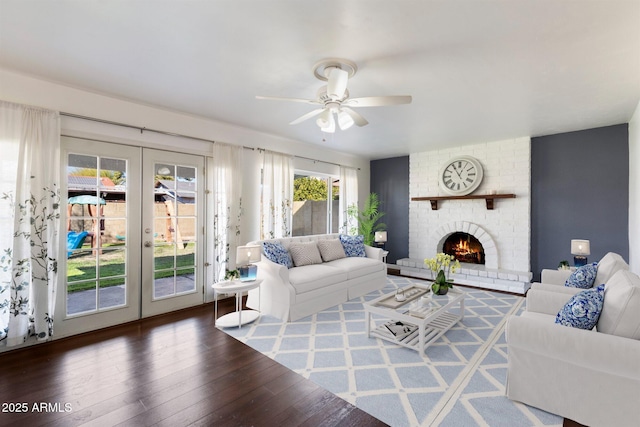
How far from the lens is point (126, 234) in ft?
11.6

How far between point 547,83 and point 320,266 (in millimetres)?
3308

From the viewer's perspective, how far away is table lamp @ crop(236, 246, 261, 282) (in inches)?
140

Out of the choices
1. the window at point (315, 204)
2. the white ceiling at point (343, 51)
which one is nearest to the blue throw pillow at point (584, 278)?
the white ceiling at point (343, 51)

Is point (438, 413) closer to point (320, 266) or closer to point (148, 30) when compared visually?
point (320, 266)

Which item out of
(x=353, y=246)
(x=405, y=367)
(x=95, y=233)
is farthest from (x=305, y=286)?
(x=95, y=233)

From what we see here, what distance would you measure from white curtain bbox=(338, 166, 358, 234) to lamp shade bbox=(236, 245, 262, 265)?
3130mm

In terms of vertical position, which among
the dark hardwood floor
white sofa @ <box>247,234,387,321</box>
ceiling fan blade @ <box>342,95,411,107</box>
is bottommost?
the dark hardwood floor

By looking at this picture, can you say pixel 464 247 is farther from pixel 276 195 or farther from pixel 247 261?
pixel 247 261

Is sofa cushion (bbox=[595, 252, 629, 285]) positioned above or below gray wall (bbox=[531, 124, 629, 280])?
below

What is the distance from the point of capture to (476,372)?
2424mm

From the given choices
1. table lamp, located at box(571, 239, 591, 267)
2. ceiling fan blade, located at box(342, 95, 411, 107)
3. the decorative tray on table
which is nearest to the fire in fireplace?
table lamp, located at box(571, 239, 591, 267)

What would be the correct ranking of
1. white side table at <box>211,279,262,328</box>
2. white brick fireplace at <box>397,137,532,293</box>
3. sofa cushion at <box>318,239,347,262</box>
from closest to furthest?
white side table at <box>211,279,262,328</box>, sofa cushion at <box>318,239,347,262</box>, white brick fireplace at <box>397,137,532,293</box>

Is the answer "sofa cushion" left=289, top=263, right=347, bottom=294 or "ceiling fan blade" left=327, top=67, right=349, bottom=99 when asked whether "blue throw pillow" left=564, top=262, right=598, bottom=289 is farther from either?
"ceiling fan blade" left=327, top=67, right=349, bottom=99

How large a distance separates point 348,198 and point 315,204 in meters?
0.76
